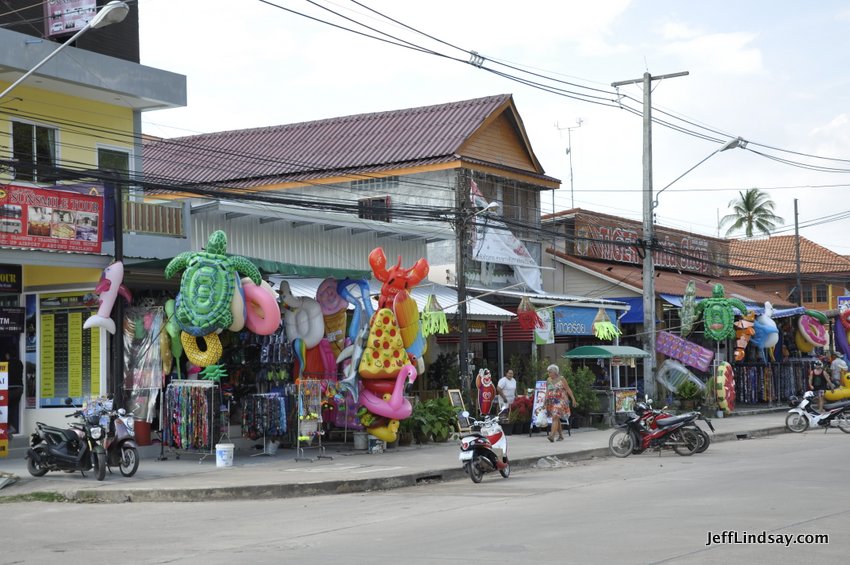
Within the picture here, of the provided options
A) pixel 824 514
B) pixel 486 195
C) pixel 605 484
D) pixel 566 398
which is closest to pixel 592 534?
pixel 824 514

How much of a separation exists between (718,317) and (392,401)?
16.0 meters

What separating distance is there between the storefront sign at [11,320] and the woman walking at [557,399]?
1116cm

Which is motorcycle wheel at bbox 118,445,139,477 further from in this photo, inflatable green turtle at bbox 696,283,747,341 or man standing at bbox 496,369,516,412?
inflatable green turtle at bbox 696,283,747,341

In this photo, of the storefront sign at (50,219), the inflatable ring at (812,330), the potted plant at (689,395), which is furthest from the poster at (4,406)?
the inflatable ring at (812,330)

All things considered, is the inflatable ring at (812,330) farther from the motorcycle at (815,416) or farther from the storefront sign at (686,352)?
the motorcycle at (815,416)

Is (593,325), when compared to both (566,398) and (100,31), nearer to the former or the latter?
(566,398)

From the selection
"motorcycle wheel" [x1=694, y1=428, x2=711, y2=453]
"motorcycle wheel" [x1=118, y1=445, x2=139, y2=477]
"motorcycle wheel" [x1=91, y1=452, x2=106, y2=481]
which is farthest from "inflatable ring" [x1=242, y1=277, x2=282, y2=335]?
"motorcycle wheel" [x1=694, y1=428, x2=711, y2=453]

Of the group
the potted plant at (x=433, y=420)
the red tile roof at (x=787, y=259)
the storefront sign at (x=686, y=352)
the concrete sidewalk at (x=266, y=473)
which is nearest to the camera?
the concrete sidewalk at (x=266, y=473)

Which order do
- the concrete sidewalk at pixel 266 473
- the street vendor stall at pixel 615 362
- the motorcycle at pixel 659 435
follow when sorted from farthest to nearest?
the street vendor stall at pixel 615 362
the motorcycle at pixel 659 435
the concrete sidewalk at pixel 266 473

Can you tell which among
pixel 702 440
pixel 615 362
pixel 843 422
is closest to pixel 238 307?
pixel 702 440

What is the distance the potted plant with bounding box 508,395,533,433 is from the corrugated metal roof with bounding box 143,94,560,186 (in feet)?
28.0

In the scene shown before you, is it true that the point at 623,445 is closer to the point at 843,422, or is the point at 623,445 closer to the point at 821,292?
the point at 843,422

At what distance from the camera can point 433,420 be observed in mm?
23594

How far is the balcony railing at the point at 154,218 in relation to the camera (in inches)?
845
